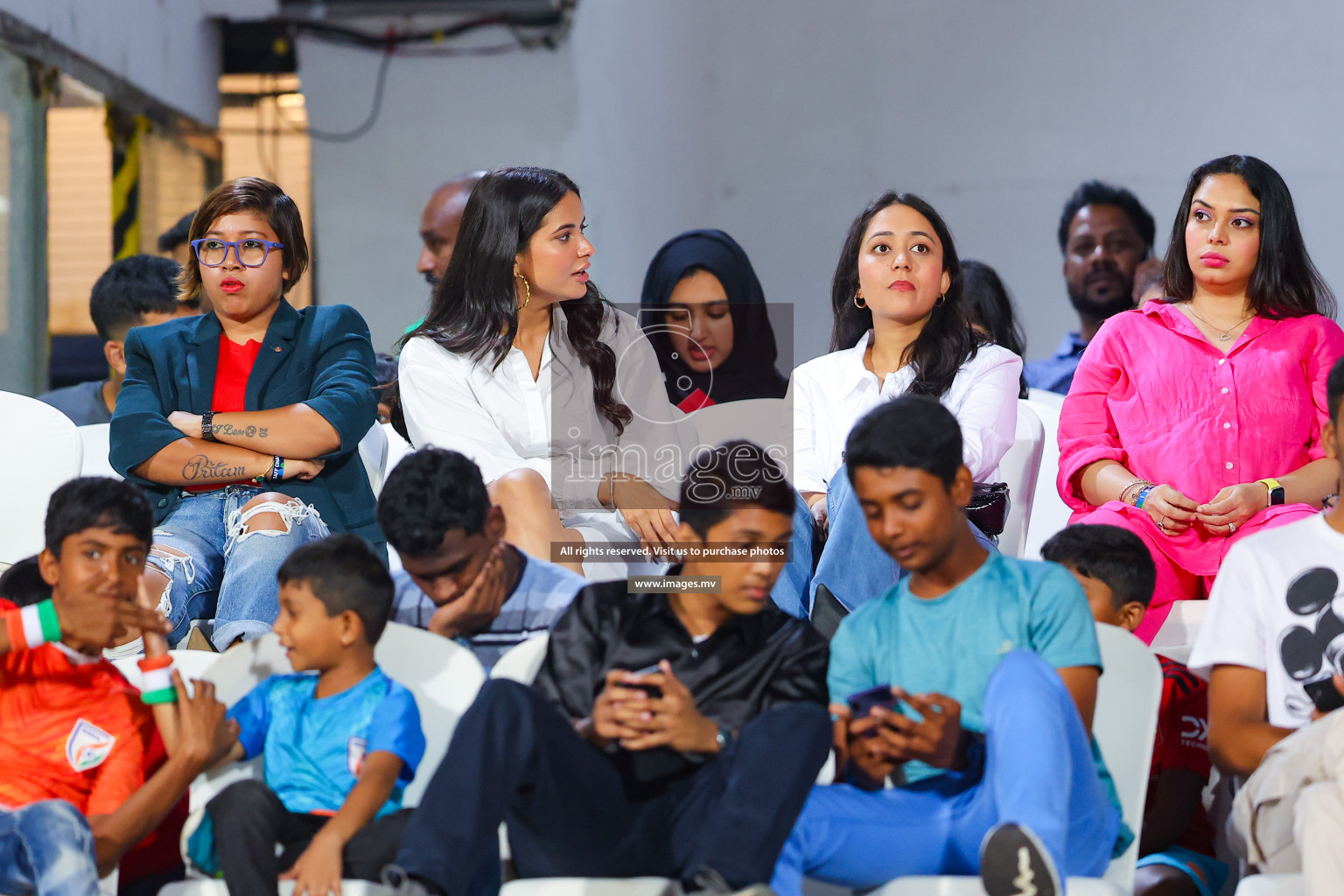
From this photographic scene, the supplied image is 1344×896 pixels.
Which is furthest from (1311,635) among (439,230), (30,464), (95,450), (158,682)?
(439,230)

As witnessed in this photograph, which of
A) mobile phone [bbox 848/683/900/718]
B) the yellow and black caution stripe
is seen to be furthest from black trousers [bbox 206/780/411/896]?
the yellow and black caution stripe

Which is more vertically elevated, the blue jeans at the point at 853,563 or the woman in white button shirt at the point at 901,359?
the woman in white button shirt at the point at 901,359

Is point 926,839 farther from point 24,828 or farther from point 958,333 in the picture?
point 958,333

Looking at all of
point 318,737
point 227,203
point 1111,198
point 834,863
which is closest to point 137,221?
point 227,203

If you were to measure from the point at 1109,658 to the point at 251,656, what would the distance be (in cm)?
120

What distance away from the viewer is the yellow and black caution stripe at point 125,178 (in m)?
5.16

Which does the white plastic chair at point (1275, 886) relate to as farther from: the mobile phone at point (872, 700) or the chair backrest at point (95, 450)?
the chair backrest at point (95, 450)

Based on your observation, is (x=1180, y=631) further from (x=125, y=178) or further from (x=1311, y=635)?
(x=125, y=178)

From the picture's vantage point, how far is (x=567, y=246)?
2.75 m

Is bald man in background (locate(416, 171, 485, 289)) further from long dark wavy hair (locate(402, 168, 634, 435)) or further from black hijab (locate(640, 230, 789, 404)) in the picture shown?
long dark wavy hair (locate(402, 168, 634, 435))

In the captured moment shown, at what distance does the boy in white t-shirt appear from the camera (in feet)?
5.66

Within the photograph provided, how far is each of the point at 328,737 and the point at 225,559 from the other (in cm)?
92

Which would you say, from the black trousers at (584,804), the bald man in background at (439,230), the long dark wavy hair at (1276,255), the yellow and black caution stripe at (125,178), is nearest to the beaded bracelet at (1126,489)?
the long dark wavy hair at (1276,255)

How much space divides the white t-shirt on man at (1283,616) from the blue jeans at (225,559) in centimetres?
157
